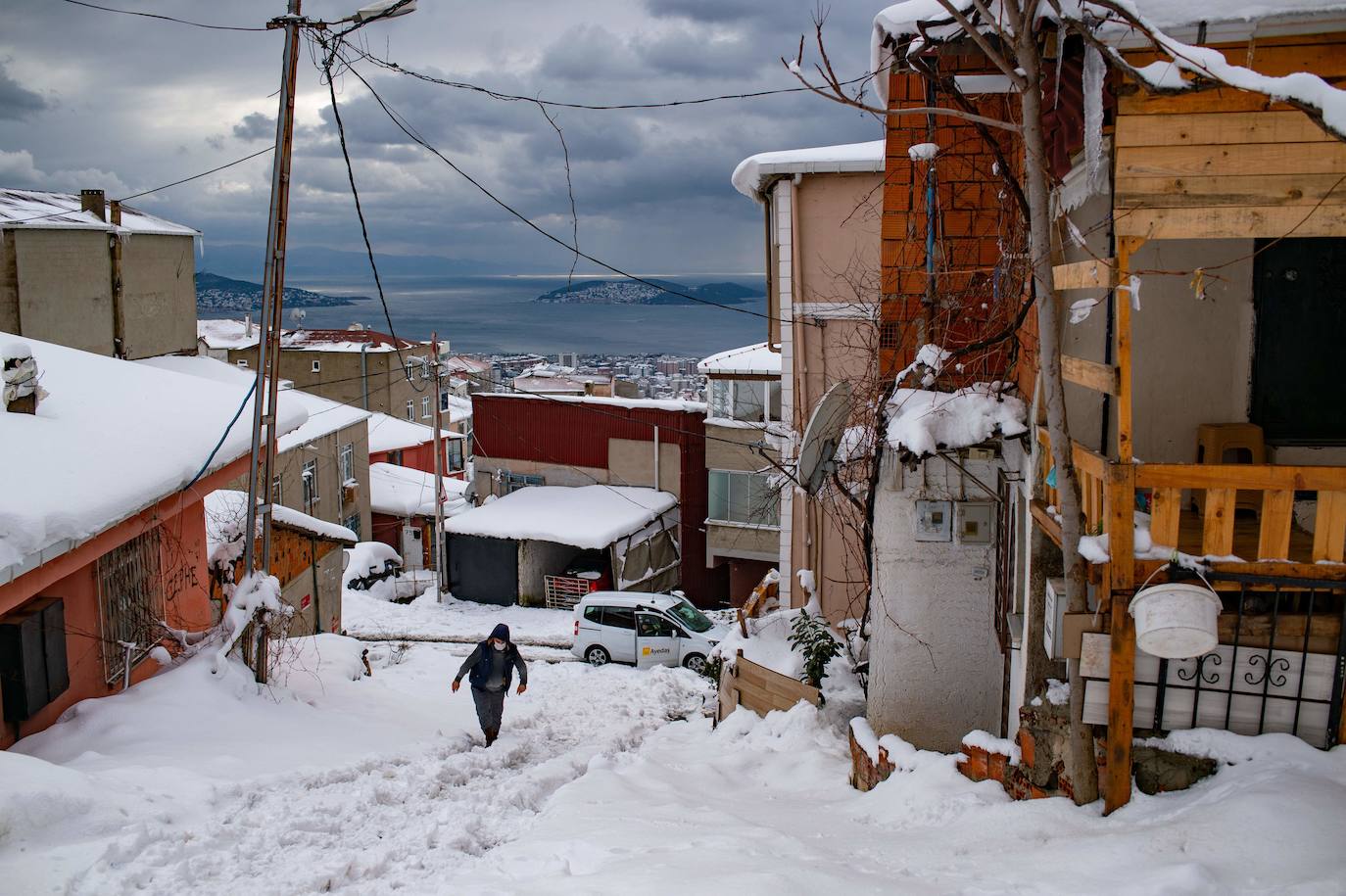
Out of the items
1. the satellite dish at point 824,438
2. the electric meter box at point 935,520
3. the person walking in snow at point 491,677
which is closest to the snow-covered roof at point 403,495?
the person walking in snow at point 491,677

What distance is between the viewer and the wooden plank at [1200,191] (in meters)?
5.00

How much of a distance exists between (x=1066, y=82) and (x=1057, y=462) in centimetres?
234

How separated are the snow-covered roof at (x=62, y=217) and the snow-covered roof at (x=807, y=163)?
1977cm

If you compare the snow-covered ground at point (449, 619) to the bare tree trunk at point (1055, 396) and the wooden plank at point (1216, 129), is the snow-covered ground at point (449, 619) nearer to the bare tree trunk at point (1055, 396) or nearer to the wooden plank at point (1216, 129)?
the bare tree trunk at point (1055, 396)

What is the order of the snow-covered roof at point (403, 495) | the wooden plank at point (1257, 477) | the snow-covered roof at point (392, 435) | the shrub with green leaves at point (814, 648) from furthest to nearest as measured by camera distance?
the snow-covered roof at point (392, 435)
the snow-covered roof at point (403, 495)
the shrub with green leaves at point (814, 648)
the wooden plank at point (1257, 477)

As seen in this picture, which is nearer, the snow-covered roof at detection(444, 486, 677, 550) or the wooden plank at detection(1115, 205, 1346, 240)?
the wooden plank at detection(1115, 205, 1346, 240)

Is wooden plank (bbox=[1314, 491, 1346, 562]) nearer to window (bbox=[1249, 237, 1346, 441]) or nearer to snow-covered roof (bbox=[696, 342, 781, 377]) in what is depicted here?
window (bbox=[1249, 237, 1346, 441])

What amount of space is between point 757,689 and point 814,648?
947 mm

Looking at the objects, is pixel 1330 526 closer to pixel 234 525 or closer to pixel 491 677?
pixel 491 677

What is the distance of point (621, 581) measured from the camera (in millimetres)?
28422

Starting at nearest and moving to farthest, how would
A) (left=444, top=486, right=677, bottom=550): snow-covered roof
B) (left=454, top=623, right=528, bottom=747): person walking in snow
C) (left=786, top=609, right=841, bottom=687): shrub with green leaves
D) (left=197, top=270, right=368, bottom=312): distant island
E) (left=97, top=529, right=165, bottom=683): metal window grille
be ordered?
(left=97, top=529, right=165, bottom=683): metal window grille
(left=786, top=609, right=841, bottom=687): shrub with green leaves
(left=454, top=623, right=528, bottom=747): person walking in snow
(left=444, top=486, right=677, bottom=550): snow-covered roof
(left=197, top=270, right=368, bottom=312): distant island

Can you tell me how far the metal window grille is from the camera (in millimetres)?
9008

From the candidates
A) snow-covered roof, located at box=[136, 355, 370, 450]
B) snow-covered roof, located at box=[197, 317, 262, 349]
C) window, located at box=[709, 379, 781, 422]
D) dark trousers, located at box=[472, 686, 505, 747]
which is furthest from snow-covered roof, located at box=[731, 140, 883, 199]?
snow-covered roof, located at box=[197, 317, 262, 349]

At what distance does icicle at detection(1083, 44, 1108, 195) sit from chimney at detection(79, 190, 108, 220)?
30691 mm
